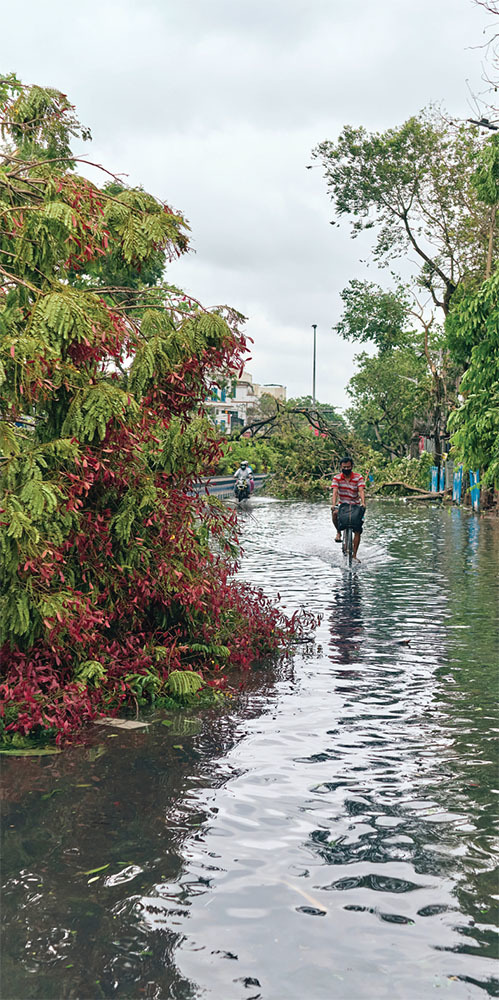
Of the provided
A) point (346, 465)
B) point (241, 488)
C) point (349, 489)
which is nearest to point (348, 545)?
point (349, 489)

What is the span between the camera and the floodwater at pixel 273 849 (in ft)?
12.6

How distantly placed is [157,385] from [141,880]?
451cm

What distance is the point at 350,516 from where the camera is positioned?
59.0 ft

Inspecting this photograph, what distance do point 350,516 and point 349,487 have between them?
0.60 meters

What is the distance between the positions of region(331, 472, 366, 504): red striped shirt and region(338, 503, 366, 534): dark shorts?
0.35ft

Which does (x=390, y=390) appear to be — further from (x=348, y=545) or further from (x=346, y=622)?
(x=346, y=622)

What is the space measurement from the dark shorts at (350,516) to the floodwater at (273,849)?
852 centimetres

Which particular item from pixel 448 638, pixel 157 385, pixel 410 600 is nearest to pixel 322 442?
pixel 410 600

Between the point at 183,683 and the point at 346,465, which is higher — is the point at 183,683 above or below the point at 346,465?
below

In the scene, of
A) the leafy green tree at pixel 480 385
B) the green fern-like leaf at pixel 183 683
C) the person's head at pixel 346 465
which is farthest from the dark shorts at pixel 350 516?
the green fern-like leaf at pixel 183 683

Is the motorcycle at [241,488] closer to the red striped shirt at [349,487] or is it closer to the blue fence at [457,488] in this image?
the blue fence at [457,488]

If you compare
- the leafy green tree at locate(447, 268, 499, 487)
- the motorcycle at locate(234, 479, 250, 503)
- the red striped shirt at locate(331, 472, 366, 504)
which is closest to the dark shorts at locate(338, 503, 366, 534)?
the red striped shirt at locate(331, 472, 366, 504)

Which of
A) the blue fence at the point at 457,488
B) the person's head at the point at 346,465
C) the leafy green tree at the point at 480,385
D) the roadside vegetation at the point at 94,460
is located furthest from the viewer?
the blue fence at the point at 457,488

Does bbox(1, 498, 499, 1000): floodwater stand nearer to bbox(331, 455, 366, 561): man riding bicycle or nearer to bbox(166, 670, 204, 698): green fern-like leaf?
bbox(166, 670, 204, 698): green fern-like leaf
